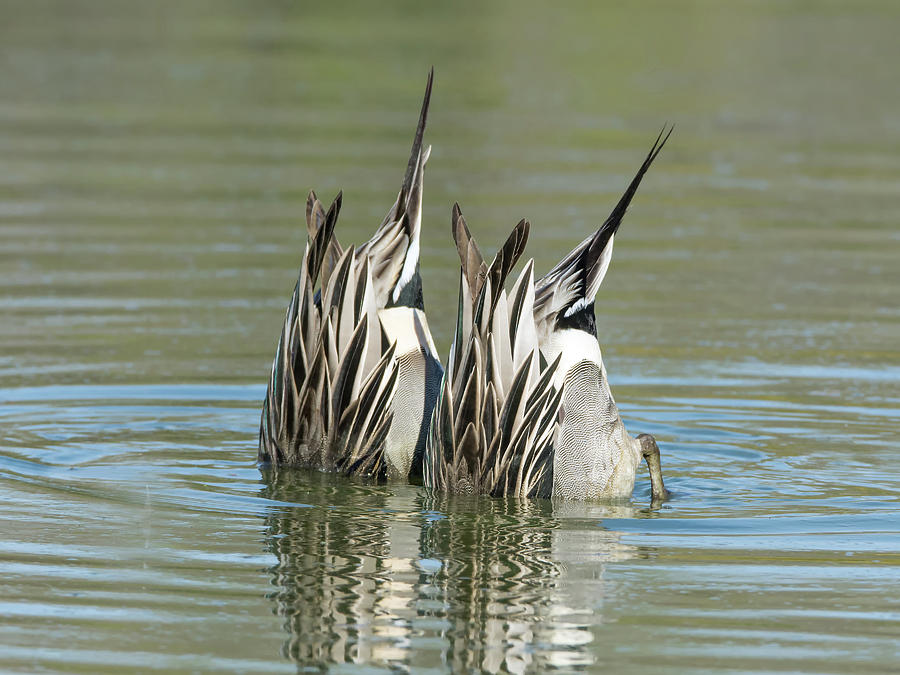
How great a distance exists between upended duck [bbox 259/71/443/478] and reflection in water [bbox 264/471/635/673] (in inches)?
7.2

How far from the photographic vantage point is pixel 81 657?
5402 mm

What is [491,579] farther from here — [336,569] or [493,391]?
[493,391]

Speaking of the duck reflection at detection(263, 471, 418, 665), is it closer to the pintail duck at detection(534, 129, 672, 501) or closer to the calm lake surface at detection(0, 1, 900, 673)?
the calm lake surface at detection(0, 1, 900, 673)

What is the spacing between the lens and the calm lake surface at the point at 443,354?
580cm

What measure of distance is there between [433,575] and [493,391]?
101 cm

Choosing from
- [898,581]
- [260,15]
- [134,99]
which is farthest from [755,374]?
[260,15]

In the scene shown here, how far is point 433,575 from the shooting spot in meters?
6.36

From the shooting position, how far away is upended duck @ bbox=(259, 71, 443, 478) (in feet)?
24.6

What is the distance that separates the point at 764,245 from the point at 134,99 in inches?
418

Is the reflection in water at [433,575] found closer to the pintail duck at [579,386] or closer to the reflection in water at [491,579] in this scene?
the reflection in water at [491,579]

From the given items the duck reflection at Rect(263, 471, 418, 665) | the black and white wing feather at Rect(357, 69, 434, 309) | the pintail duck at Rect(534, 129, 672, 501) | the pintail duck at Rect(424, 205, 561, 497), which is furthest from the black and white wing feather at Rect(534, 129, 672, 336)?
the duck reflection at Rect(263, 471, 418, 665)

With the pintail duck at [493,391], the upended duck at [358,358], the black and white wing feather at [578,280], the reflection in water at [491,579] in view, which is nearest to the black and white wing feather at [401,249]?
the upended duck at [358,358]

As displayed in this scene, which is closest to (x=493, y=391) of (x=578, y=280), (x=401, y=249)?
(x=578, y=280)

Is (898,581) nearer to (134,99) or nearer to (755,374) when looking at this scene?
(755,374)
